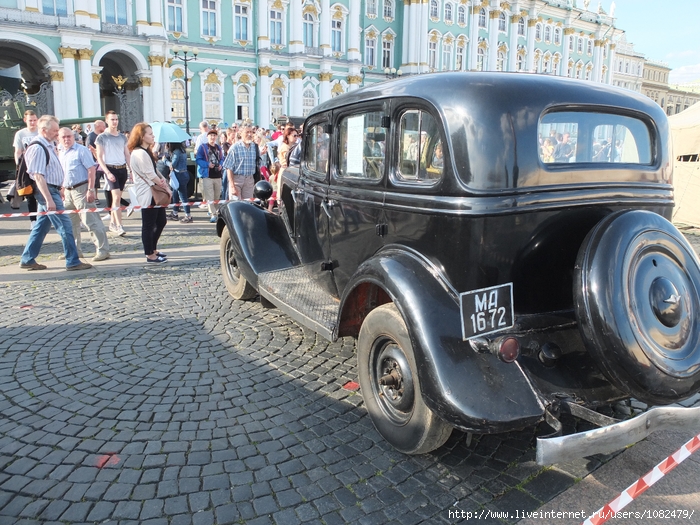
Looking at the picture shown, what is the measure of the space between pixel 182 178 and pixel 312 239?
7103 millimetres

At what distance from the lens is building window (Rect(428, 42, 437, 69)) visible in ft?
173

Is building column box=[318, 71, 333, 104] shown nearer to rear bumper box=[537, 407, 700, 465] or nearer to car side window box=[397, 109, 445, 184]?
car side window box=[397, 109, 445, 184]

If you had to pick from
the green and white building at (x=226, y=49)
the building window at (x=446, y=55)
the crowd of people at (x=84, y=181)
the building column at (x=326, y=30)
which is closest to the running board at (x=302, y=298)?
the crowd of people at (x=84, y=181)

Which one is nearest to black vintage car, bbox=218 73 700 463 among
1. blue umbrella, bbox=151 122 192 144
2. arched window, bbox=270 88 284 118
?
blue umbrella, bbox=151 122 192 144

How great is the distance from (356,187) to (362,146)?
29 centimetres

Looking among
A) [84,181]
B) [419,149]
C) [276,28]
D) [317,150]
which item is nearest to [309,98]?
[276,28]

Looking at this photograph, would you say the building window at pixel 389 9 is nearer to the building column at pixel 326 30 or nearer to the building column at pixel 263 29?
the building column at pixel 326 30

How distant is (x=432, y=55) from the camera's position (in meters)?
53.1

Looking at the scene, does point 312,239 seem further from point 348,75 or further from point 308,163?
point 348,75

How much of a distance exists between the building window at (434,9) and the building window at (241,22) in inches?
782

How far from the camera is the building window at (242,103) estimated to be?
41.0m

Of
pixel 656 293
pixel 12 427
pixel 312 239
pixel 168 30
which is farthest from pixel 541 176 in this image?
pixel 168 30

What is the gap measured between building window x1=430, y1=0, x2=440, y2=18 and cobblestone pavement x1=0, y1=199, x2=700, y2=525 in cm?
5362

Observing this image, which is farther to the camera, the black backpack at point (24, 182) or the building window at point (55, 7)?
the building window at point (55, 7)
